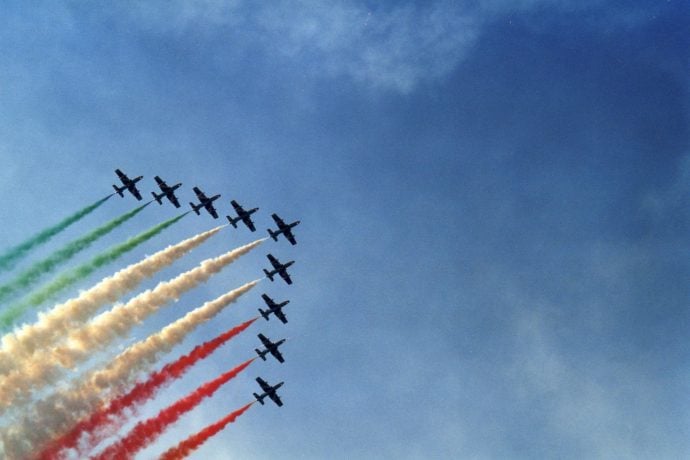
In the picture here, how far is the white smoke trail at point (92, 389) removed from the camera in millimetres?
91625

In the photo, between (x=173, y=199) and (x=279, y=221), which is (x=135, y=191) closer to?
(x=173, y=199)

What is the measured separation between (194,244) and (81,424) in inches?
989

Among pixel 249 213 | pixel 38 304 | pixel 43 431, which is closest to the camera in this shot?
pixel 43 431

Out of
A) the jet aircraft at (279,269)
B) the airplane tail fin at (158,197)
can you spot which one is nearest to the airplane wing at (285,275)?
the jet aircraft at (279,269)

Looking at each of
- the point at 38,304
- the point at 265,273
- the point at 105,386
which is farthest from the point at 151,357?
the point at 265,273

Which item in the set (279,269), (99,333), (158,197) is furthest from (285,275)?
(99,333)

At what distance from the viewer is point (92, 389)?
319ft

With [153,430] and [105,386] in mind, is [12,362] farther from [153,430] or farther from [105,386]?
[153,430]

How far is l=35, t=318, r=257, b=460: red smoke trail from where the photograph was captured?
304 feet

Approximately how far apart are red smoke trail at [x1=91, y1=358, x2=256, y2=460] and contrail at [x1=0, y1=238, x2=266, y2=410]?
1011 centimetres

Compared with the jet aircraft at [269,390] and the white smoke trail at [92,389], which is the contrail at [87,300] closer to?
the white smoke trail at [92,389]

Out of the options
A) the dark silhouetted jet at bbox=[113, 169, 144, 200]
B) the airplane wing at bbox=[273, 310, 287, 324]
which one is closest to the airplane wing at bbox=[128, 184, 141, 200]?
the dark silhouetted jet at bbox=[113, 169, 144, 200]

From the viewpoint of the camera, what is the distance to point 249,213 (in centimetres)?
12275

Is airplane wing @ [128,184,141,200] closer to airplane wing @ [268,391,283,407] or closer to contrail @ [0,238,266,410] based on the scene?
contrail @ [0,238,266,410]
